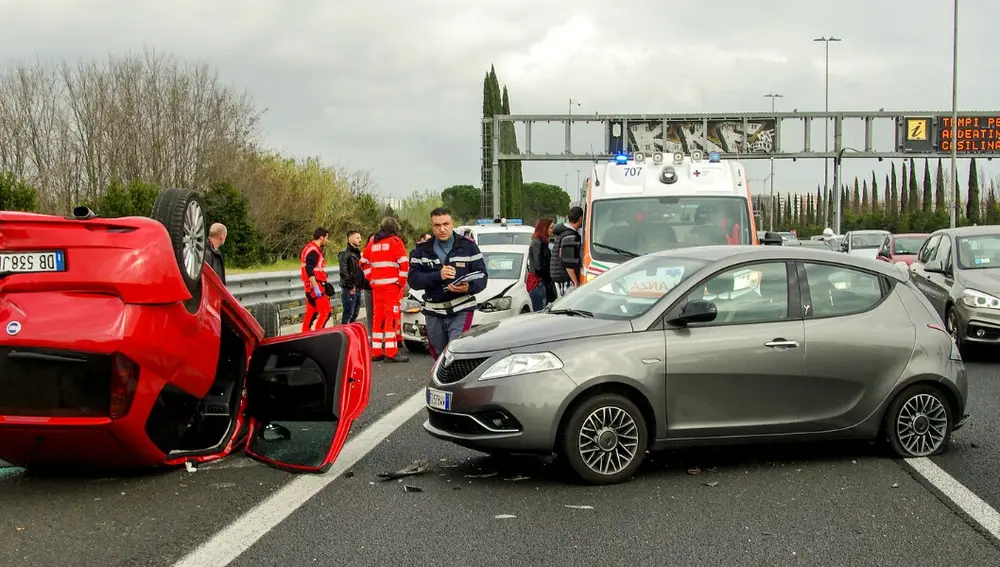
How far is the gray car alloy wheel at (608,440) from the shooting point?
20.9ft

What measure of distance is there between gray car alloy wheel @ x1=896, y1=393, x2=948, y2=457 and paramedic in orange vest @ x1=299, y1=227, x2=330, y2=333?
9276 millimetres

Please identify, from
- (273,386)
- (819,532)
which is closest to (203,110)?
(273,386)

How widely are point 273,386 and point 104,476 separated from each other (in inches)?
48.8

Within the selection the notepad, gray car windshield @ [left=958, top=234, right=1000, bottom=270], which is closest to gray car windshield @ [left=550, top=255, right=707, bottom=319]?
the notepad

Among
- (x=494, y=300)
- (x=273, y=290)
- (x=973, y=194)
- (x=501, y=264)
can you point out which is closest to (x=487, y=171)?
(x=273, y=290)

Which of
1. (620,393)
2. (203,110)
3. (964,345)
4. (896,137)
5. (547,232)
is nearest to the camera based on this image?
(620,393)

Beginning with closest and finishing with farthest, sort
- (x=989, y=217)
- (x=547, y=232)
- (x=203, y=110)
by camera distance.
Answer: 1. (x=547, y=232)
2. (x=203, y=110)
3. (x=989, y=217)

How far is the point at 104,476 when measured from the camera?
6.63 metres

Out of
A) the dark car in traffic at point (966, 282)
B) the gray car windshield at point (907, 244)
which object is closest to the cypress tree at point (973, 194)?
the gray car windshield at point (907, 244)

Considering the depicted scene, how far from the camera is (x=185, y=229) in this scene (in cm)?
630

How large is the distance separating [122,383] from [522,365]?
2.28m

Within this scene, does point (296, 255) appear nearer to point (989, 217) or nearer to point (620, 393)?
point (620, 393)

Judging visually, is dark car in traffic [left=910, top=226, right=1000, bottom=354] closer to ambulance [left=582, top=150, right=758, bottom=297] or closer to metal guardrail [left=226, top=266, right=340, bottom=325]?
ambulance [left=582, top=150, right=758, bottom=297]

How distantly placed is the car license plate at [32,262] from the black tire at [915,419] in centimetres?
525
